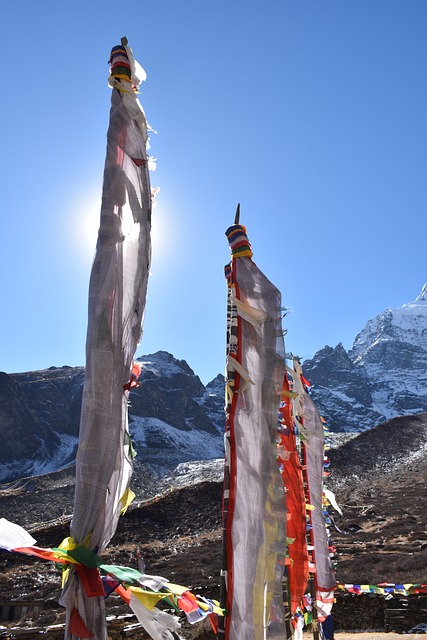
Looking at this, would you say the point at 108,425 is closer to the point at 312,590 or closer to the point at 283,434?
the point at 283,434

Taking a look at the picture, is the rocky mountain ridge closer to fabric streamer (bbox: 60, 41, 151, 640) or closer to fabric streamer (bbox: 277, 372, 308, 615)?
fabric streamer (bbox: 277, 372, 308, 615)

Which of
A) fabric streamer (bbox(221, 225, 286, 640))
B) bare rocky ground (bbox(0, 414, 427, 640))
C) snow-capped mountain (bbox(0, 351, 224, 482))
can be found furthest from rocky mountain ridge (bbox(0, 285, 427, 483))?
fabric streamer (bbox(221, 225, 286, 640))

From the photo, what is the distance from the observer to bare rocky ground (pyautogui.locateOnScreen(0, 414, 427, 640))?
42.9ft

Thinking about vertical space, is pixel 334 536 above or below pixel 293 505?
below

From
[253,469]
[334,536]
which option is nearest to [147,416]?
[334,536]

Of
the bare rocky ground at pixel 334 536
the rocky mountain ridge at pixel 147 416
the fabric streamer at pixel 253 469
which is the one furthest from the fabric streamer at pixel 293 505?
the rocky mountain ridge at pixel 147 416

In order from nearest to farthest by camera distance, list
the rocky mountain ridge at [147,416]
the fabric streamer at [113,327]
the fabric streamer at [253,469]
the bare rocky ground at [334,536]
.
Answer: the fabric streamer at [113,327] < the fabric streamer at [253,469] < the bare rocky ground at [334,536] < the rocky mountain ridge at [147,416]

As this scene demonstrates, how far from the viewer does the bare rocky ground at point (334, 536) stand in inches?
515

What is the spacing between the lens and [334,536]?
24469mm

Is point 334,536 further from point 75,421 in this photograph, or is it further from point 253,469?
point 75,421

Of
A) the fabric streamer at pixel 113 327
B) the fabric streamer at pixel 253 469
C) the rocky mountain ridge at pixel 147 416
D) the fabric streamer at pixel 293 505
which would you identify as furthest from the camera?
the rocky mountain ridge at pixel 147 416

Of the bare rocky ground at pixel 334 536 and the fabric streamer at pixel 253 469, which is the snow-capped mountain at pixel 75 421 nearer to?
the bare rocky ground at pixel 334 536

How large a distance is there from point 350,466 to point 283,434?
38229 mm

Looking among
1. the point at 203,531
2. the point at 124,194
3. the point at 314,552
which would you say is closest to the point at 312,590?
the point at 314,552
